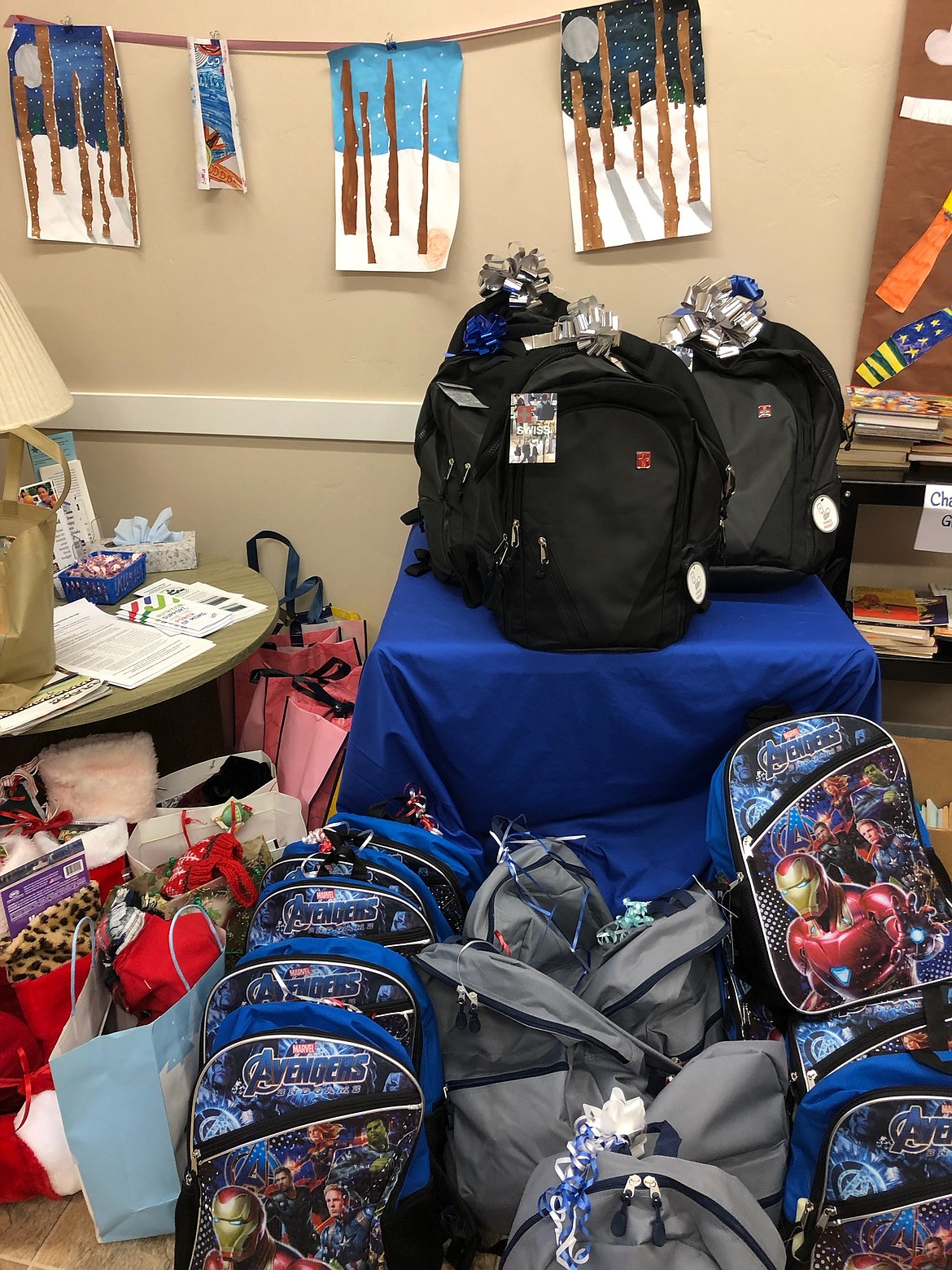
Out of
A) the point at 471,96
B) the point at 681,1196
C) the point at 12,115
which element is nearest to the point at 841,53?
the point at 471,96

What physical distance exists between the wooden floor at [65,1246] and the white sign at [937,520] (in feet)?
4.62

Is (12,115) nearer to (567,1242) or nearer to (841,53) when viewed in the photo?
(841,53)

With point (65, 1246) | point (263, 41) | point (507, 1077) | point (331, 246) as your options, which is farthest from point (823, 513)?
point (65, 1246)

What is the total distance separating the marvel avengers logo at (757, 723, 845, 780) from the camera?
1.34 m

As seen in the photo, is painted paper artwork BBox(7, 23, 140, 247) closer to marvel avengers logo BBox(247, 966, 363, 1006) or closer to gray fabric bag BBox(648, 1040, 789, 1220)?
marvel avengers logo BBox(247, 966, 363, 1006)

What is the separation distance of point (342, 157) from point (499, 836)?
1.40m

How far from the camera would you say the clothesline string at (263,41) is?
1672 mm

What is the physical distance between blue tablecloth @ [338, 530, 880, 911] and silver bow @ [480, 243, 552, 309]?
60 cm

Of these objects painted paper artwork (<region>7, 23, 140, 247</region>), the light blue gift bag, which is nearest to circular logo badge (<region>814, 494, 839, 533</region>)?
the light blue gift bag

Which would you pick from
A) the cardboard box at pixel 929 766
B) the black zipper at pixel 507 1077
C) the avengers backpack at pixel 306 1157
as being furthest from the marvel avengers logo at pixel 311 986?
the cardboard box at pixel 929 766

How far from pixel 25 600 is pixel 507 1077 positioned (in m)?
1.03

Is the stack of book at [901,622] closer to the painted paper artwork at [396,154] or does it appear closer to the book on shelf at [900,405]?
the book on shelf at [900,405]

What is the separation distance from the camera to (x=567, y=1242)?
886 millimetres

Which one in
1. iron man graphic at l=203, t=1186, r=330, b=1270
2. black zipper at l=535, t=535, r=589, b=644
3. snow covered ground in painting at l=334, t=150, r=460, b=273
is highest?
snow covered ground in painting at l=334, t=150, r=460, b=273
